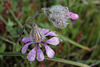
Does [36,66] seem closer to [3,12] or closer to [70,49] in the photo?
[70,49]

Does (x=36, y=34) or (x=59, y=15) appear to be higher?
(x=59, y=15)

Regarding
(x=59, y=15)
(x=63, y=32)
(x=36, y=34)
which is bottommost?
(x=63, y=32)

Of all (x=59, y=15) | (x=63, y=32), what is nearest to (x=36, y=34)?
(x=59, y=15)

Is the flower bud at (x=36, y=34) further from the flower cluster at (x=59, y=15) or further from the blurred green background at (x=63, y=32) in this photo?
the blurred green background at (x=63, y=32)

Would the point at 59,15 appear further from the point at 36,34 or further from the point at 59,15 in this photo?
the point at 36,34

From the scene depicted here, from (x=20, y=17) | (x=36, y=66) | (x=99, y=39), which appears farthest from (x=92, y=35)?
(x=20, y=17)

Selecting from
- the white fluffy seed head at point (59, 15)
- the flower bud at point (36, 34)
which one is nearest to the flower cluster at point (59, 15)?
the white fluffy seed head at point (59, 15)

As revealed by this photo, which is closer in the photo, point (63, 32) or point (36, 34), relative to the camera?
point (36, 34)

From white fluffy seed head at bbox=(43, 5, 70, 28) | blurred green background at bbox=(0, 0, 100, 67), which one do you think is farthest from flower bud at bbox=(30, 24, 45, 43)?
blurred green background at bbox=(0, 0, 100, 67)

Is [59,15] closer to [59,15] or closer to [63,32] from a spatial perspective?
[59,15]
